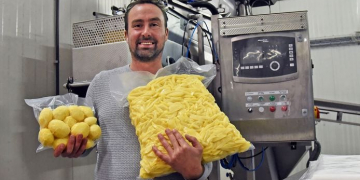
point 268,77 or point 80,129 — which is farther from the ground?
point 268,77

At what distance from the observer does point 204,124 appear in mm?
1156

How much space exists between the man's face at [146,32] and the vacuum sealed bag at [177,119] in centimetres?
14

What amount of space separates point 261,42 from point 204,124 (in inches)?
27.2

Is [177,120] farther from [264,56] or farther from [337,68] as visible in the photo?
[337,68]

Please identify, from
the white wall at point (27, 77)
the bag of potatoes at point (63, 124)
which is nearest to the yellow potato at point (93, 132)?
the bag of potatoes at point (63, 124)

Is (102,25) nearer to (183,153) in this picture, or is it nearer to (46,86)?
(46,86)

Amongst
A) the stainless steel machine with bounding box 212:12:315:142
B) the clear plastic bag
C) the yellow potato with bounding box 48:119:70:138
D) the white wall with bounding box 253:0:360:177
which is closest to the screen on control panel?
the stainless steel machine with bounding box 212:12:315:142

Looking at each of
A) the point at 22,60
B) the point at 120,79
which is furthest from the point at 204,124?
the point at 22,60

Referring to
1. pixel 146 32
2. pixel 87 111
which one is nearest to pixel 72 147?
pixel 87 111

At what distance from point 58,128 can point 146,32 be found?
494mm

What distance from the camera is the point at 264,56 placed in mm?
1661

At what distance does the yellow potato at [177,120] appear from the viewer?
1.12 m

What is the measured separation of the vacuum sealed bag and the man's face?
142 millimetres

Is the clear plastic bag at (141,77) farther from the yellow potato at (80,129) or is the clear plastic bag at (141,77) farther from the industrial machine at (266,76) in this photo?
the industrial machine at (266,76)
